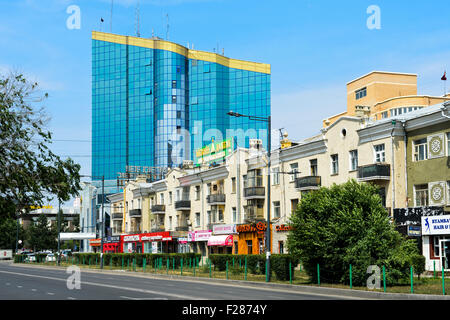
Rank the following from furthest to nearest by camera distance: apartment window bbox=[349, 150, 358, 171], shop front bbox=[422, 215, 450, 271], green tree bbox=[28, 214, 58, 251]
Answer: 1. green tree bbox=[28, 214, 58, 251]
2. apartment window bbox=[349, 150, 358, 171]
3. shop front bbox=[422, 215, 450, 271]

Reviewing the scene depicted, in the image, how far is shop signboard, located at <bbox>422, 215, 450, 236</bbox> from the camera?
37316 millimetres

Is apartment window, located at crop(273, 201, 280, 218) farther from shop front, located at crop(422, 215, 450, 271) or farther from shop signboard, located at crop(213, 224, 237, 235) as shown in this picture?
shop front, located at crop(422, 215, 450, 271)

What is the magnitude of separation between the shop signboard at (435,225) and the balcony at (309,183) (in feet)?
37.1

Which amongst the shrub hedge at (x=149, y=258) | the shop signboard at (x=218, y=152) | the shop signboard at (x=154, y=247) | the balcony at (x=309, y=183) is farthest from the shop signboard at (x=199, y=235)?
the balcony at (x=309, y=183)

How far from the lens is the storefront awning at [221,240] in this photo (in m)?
60.6

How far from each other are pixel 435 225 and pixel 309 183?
43.5 ft

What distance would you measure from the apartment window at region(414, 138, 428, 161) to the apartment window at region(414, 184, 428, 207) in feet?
6.26

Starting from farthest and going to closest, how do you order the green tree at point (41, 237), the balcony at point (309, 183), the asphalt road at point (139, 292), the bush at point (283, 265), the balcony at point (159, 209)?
the green tree at point (41, 237) < the balcony at point (159, 209) < the balcony at point (309, 183) < the bush at point (283, 265) < the asphalt road at point (139, 292)

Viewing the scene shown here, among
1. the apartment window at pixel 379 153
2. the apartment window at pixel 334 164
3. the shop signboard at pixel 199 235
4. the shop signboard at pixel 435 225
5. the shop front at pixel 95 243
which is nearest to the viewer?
the shop signboard at pixel 435 225

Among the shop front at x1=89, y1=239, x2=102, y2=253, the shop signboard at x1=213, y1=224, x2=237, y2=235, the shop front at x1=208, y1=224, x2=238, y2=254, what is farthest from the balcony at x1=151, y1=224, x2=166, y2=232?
the shop front at x1=89, y1=239, x2=102, y2=253

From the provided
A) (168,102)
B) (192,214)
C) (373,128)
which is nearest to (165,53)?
(168,102)

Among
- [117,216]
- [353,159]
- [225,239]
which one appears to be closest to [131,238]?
[117,216]

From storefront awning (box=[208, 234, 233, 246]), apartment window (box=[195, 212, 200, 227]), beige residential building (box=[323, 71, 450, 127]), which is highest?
beige residential building (box=[323, 71, 450, 127])

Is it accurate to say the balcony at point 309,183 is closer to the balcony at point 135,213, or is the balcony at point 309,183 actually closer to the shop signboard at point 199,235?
the shop signboard at point 199,235
